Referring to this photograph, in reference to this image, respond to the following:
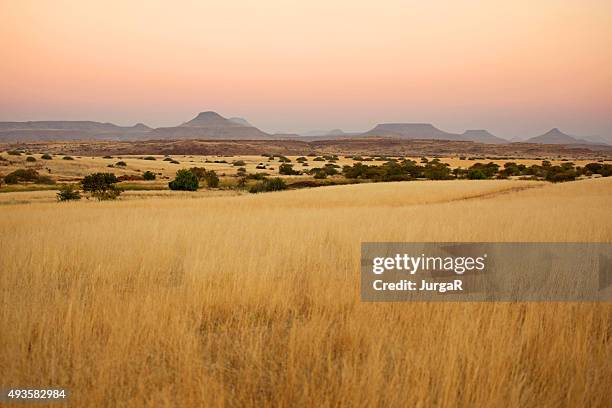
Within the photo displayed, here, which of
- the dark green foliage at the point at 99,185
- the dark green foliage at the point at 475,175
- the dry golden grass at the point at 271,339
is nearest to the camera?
the dry golden grass at the point at 271,339

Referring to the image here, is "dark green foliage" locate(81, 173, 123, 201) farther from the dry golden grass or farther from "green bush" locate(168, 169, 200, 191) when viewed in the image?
the dry golden grass

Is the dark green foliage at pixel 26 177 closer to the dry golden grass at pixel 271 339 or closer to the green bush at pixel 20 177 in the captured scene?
the green bush at pixel 20 177

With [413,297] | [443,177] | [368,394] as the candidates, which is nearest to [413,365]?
[368,394]

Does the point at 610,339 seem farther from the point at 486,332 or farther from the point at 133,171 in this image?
the point at 133,171

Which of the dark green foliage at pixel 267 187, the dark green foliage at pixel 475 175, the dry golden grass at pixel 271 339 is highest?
the dry golden grass at pixel 271 339

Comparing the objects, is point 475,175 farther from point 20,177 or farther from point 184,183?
point 20,177

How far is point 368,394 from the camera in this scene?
2941 millimetres

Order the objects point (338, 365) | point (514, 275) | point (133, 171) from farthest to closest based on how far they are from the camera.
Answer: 1. point (133, 171)
2. point (514, 275)
3. point (338, 365)

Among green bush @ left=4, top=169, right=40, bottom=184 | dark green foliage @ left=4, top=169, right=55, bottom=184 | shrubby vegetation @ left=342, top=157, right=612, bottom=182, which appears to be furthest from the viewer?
shrubby vegetation @ left=342, top=157, right=612, bottom=182

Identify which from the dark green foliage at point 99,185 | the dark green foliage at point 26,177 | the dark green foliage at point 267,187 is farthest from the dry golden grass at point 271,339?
the dark green foliage at point 26,177

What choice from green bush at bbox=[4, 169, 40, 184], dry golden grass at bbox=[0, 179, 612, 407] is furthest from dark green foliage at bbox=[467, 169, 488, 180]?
dry golden grass at bbox=[0, 179, 612, 407]

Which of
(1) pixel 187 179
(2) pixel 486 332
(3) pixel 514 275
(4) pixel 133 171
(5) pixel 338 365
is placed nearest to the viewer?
(5) pixel 338 365

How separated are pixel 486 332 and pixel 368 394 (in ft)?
5.86

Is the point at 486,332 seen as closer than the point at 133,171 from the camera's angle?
Yes
